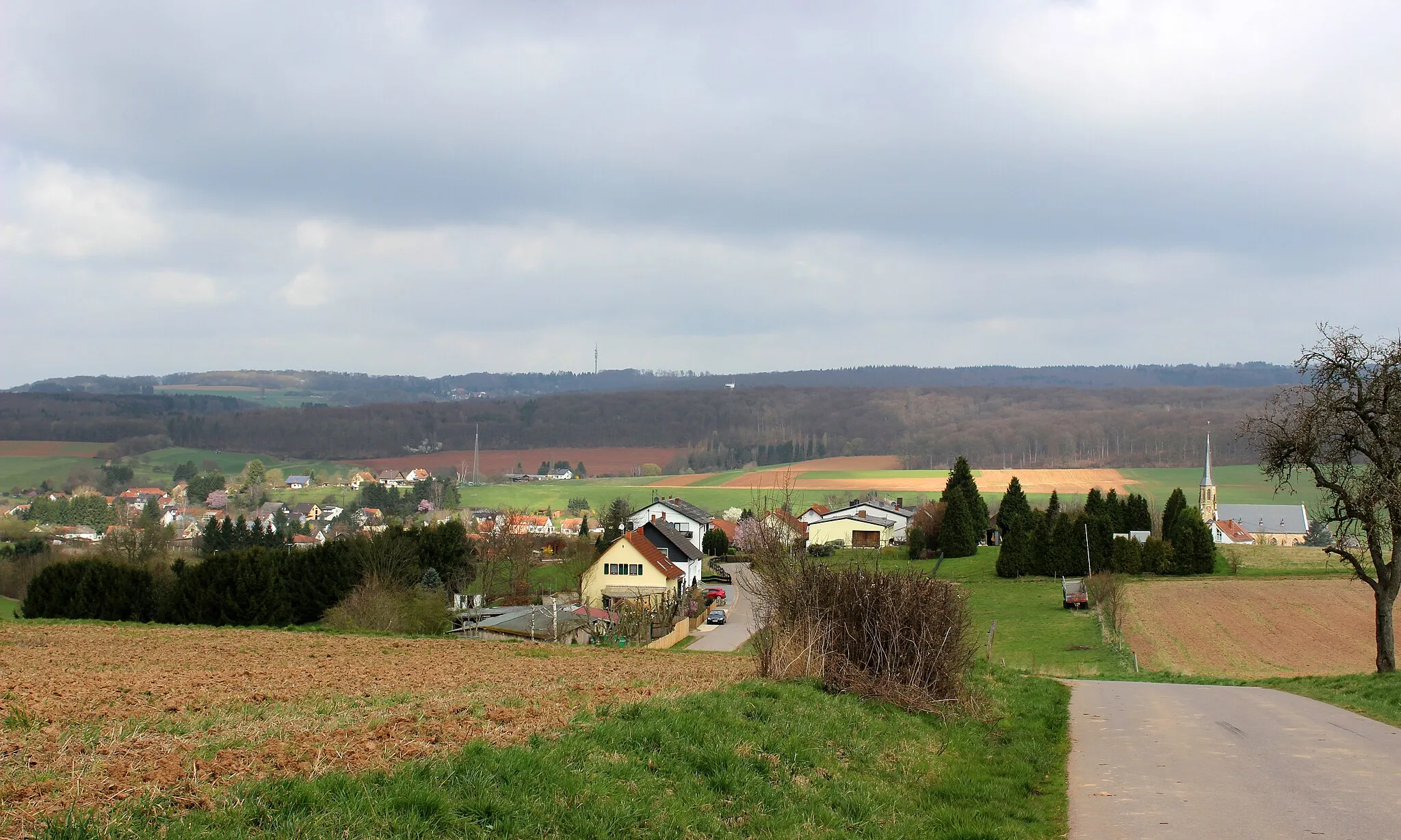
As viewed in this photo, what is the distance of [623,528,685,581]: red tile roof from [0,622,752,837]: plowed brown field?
4166 cm

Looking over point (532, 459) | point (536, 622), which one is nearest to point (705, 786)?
point (536, 622)

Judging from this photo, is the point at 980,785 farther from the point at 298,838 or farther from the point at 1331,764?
the point at 298,838

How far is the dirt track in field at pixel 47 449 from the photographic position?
150m

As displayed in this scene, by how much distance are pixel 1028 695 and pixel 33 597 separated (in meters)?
45.0

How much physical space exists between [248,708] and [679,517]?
276 ft

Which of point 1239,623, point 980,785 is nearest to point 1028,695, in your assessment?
point 980,785

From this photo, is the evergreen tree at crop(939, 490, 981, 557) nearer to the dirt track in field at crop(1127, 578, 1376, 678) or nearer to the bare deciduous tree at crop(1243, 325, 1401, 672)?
the dirt track in field at crop(1127, 578, 1376, 678)

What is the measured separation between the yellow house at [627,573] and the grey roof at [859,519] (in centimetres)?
3670

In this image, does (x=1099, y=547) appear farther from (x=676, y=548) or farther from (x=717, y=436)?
(x=717, y=436)

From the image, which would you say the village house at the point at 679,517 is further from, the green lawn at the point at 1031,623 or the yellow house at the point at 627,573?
the green lawn at the point at 1031,623

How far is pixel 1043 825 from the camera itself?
8.94m

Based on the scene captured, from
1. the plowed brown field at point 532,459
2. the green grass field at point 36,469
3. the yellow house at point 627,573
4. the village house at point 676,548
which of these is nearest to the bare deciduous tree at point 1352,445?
the yellow house at point 627,573

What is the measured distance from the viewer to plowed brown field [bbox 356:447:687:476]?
16738cm

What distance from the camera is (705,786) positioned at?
840 centimetres
